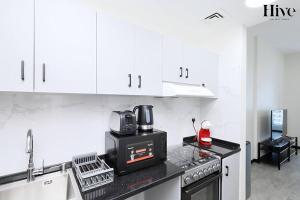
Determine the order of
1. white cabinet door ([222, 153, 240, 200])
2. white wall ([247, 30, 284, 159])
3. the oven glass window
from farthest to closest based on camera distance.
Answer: white wall ([247, 30, 284, 159]) → white cabinet door ([222, 153, 240, 200]) → the oven glass window

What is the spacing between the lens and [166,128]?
7.04 ft

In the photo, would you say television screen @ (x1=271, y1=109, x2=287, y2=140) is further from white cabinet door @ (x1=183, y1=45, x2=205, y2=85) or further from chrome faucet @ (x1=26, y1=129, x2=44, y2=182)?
chrome faucet @ (x1=26, y1=129, x2=44, y2=182)

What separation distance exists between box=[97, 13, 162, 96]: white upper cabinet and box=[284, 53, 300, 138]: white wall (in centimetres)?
498

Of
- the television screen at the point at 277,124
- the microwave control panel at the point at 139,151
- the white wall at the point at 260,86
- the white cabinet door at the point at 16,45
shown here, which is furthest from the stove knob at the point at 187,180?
the television screen at the point at 277,124

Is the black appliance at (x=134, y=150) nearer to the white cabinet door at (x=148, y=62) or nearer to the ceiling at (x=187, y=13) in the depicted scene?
the white cabinet door at (x=148, y=62)

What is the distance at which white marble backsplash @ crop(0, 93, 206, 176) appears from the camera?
1.22 m

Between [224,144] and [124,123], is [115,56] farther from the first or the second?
[224,144]

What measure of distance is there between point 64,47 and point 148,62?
2.33ft

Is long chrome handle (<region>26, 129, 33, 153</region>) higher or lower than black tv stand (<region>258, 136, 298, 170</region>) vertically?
higher

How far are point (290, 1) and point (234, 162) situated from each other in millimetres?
1780

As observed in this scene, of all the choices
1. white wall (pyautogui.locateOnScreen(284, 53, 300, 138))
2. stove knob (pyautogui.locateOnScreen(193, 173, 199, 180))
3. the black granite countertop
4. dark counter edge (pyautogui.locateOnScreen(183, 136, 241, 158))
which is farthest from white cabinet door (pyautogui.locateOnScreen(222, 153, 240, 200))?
white wall (pyautogui.locateOnScreen(284, 53, 300, 138))

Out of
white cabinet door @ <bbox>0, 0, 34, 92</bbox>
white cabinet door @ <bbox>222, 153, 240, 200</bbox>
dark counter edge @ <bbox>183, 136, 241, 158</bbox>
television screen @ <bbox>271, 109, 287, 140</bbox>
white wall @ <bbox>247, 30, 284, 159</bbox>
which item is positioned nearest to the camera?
white cabinet door @ <bbox>0, 0, 34, 92</bbox>

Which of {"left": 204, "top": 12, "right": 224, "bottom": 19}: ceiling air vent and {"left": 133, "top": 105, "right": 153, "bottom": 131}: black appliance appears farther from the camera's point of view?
{"left": 204, "top": 12, "right": 224, "bottom": 19}: ceiling air vent

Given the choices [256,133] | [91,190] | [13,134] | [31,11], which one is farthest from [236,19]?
[256,133]
